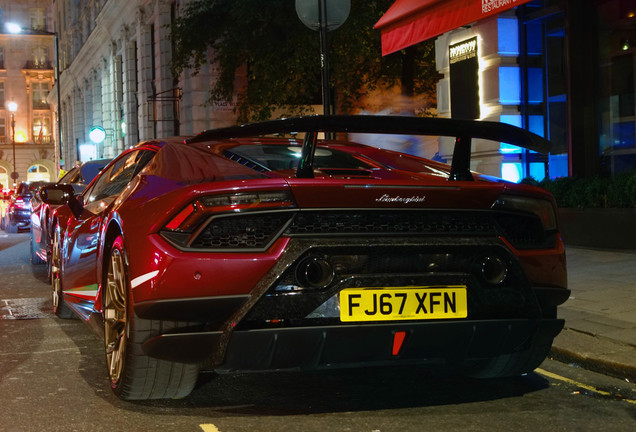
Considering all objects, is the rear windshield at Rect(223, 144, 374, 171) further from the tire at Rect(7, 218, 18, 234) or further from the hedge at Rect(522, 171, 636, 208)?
the tire at Rect(7, 218, 18, 234)

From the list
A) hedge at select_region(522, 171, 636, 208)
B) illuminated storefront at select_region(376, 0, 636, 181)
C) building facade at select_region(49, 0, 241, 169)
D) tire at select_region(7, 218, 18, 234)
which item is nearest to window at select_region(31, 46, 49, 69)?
building facade at select_region(49, 0, 241, 169)

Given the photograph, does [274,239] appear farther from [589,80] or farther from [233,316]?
[589,80]

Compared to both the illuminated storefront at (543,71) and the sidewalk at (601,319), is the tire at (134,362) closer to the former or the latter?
the sidewalk at (601,319)

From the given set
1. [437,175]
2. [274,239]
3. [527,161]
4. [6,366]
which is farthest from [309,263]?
[527,161]

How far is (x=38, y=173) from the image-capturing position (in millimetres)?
84875

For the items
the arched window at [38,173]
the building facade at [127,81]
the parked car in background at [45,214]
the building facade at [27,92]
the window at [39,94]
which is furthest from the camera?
the arched window at [38,173]

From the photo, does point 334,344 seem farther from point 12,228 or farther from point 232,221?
point 12,228

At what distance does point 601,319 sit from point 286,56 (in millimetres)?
15391

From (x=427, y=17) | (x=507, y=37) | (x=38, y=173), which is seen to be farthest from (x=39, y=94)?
(x=427, y=17)

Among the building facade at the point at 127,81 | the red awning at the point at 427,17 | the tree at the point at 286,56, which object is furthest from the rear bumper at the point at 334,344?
the building facade at the point at 127,81

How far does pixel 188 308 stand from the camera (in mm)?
3457

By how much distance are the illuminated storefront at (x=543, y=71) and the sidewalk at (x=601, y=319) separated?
3.22 m

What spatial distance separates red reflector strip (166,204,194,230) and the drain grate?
12.6ft

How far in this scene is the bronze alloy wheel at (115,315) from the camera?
3953 mm
